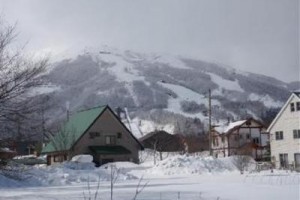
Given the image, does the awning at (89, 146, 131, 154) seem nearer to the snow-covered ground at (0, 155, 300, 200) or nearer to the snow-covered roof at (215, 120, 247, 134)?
the snow-covered ground at (0, 155, 300, 200)

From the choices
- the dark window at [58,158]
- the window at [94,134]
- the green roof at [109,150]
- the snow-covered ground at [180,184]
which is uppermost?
the window at [94,134]

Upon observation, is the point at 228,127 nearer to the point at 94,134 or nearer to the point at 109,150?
the point at 109,150

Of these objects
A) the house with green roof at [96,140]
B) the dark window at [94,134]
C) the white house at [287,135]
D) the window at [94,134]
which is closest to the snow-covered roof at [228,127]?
the house with green roof at [96,140]

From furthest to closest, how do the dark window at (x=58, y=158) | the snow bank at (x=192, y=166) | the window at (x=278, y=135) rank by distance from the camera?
the dark window at (x=58, y=158), the window at (x=278, y=135), the snow bank at (x=192, y=166)

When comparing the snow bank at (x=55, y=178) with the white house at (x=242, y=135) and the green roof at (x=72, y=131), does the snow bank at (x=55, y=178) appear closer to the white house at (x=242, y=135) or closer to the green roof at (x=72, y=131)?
the green roof at (x=72, y=131)

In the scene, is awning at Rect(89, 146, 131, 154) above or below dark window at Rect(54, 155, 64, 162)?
above

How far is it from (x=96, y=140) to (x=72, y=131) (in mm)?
3043

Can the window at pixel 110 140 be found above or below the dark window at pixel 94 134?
below

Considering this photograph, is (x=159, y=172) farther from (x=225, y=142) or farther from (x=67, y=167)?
(x=225, y=142)

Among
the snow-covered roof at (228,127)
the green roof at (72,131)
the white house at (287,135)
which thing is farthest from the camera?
the snow-covered roof at (228,127)

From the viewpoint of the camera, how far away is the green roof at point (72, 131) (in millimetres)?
61894

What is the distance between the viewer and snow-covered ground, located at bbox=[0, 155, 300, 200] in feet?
69.9

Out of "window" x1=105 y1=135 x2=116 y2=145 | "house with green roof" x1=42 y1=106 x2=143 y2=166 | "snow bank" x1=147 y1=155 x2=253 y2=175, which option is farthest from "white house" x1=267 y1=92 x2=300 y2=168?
"window" x1=105 y1=135 x2=116 y2=145

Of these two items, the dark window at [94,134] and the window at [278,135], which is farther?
the dark window at [94,134]
